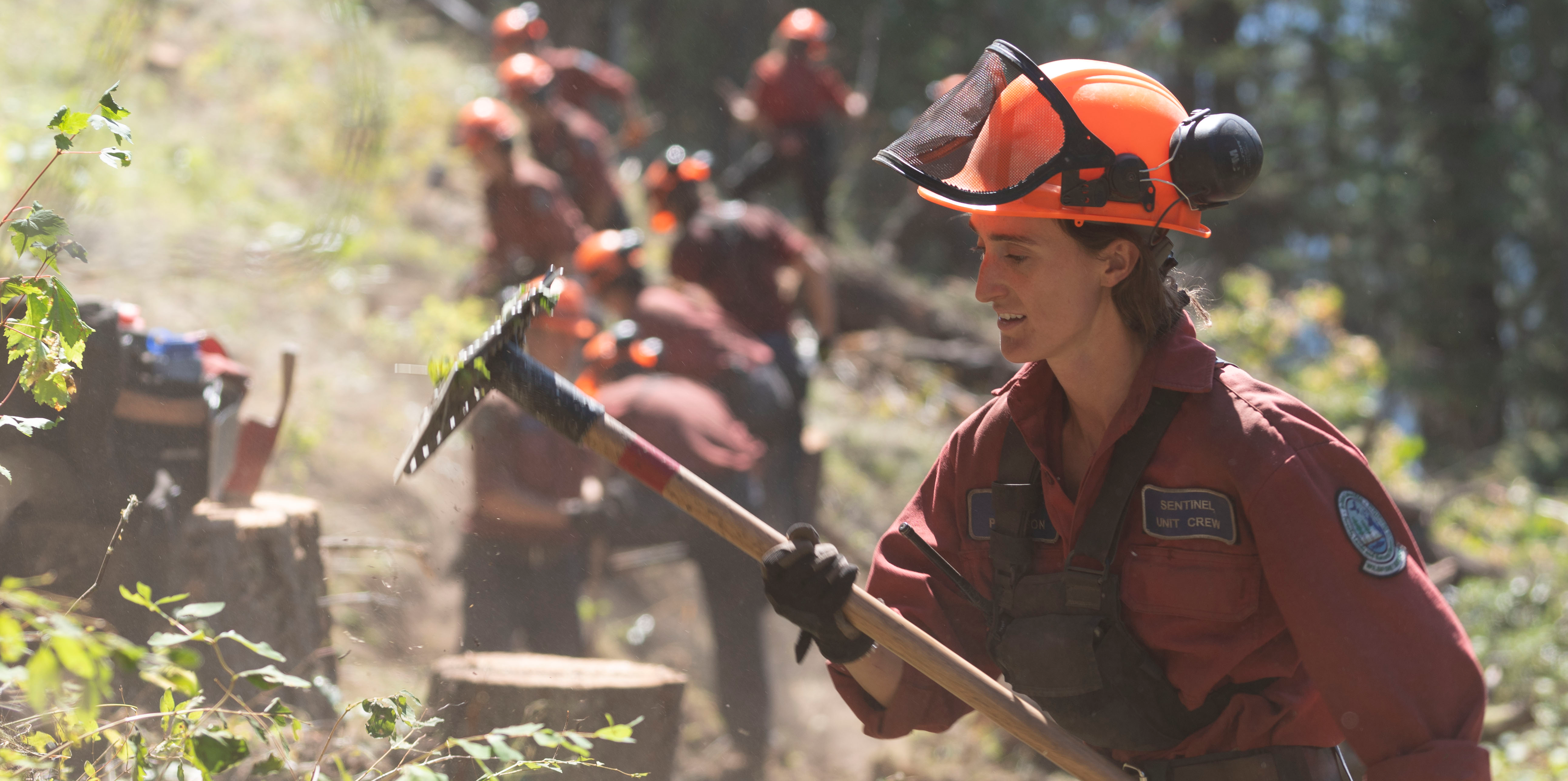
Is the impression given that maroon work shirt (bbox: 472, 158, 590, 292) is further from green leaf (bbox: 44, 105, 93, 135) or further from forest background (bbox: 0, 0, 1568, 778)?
green leaf (bbox: 44, 105, 93, 135)

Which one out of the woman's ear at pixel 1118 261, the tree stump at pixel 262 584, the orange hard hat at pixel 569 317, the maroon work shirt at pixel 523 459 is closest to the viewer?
the woman's ear at pixel 1118 261

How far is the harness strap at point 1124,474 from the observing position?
1.75m

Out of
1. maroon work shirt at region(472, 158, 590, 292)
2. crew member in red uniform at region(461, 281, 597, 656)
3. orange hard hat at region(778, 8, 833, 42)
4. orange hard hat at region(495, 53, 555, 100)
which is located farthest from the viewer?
Answer: orange hard hat at region(778, 8, 833, 42)

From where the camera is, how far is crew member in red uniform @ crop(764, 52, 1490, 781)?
1553 millimetres

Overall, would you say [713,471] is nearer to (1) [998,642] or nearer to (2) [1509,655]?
(1) [998,642]

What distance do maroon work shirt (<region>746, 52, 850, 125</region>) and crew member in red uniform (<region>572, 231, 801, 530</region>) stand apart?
9.21 feet

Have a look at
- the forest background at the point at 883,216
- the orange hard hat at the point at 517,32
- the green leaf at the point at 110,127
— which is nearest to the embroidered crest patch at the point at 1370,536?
the forest background at the point at 883,216

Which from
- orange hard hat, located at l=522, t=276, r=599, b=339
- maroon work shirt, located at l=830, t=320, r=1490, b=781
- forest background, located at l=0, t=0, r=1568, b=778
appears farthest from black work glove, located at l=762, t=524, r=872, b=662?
orange hard hat, located at l=522, t=276, r=599, b=339

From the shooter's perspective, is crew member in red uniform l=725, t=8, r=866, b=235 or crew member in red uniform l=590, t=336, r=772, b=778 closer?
crew member in red uniform l=590, t=336, r=772, b=778

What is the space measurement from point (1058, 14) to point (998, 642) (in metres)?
15.6

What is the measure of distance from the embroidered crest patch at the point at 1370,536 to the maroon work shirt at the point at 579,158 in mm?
6810

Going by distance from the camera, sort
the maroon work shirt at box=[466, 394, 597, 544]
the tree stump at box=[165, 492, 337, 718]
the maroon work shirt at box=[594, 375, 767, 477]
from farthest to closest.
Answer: the maroon work shirt at box=[594, 375, 767, 477] → the maroon work shirt at box=[466, 394, 597, 544] → the tree stump at box=[165, 492, 337, 718]

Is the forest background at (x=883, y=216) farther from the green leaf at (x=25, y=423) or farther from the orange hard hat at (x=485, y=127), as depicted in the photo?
the green leaf at (x=25, y=423)

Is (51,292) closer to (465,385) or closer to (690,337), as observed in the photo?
(465,385)
